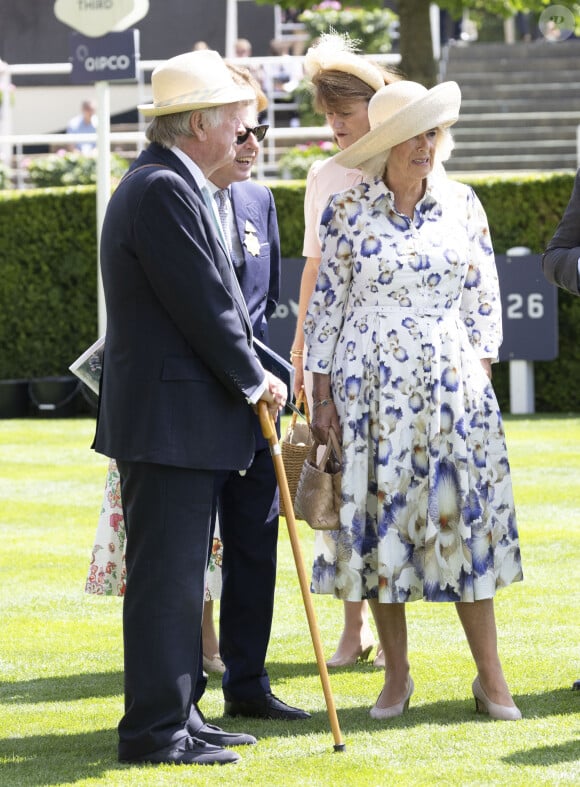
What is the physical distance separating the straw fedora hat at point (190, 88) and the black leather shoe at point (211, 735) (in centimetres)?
181

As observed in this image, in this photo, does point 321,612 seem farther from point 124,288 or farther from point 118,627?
point 124,288

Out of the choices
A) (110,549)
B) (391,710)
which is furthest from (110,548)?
(391,710)

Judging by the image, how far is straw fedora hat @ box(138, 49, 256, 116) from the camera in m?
4.39

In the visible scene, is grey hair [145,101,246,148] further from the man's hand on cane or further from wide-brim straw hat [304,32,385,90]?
wide-brim straw hat [304,32,385,90]

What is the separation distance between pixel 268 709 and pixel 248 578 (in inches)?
17.2

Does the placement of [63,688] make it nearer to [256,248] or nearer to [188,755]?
[188,755]

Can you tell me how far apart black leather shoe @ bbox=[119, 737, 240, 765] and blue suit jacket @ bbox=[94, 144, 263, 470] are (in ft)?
2.72

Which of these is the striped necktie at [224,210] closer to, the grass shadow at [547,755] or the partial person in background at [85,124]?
the grass shadow at [547,755]

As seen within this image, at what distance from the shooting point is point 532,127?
2191 centimetres

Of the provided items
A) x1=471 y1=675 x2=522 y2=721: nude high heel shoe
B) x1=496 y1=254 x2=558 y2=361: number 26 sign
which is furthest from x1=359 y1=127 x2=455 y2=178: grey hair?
x1=496 y1=254 x2=558 y2=361: number 26 sign

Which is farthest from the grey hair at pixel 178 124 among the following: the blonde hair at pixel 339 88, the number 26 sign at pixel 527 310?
the number 26 sign at pixel 527 310

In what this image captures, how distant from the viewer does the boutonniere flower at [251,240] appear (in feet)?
17.0

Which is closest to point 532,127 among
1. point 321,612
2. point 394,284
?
point 321,612

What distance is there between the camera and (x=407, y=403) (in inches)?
195
